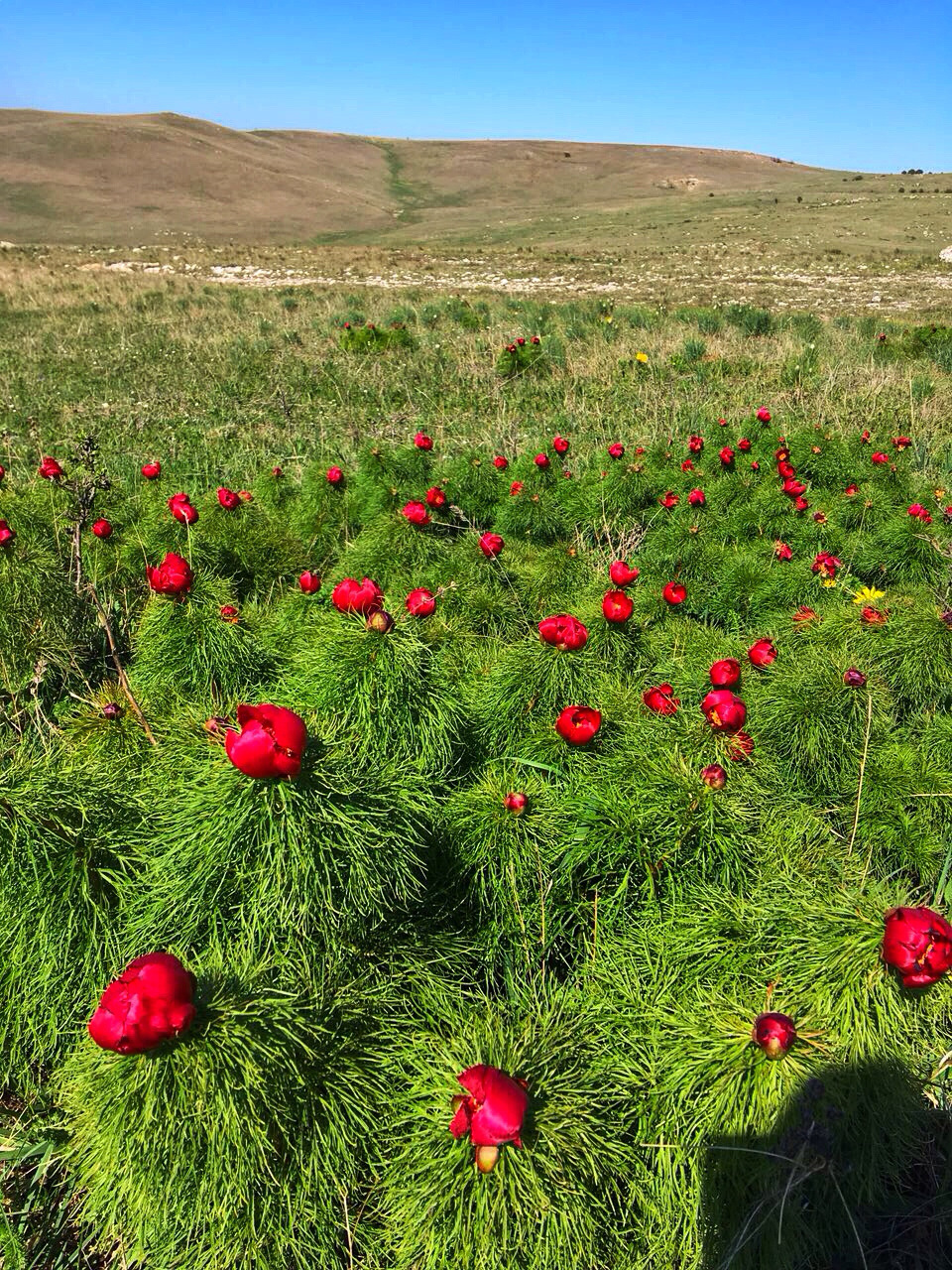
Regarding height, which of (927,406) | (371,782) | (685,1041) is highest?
(927,406)

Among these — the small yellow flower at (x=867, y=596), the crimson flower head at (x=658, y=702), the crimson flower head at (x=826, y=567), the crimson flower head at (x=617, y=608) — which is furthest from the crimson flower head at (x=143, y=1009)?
the crimson flower head at (x=826, y=567)

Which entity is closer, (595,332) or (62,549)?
(62,549)

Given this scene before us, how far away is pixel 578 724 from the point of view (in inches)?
76.7

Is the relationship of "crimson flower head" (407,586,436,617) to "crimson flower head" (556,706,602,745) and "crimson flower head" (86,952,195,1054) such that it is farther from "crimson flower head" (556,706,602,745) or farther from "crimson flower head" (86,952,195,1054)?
"crimson flower head" (86,952,195,1054)

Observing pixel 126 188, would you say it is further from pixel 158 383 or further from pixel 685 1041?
pixel 685 1041

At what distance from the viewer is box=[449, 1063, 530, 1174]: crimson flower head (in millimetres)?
1098

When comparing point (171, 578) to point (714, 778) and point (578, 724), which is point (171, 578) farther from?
point (714, 778)

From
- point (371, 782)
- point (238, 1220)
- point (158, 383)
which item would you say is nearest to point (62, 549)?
point (371, 782)

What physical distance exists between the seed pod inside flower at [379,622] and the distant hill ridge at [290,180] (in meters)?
51.9

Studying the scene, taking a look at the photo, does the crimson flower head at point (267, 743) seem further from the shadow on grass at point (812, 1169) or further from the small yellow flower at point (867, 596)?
the small yellow flower at point (867, 596)

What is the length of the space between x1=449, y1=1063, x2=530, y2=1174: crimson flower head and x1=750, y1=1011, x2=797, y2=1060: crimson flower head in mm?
424

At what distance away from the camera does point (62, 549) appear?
375 cm

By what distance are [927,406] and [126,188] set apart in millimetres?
75293

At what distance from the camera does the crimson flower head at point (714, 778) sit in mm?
1712
